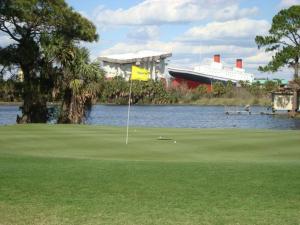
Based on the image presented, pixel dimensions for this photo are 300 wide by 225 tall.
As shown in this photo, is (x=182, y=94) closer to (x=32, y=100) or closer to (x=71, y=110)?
(x=71, y=110)

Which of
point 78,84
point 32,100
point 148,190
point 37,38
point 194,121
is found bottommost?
point 194,121

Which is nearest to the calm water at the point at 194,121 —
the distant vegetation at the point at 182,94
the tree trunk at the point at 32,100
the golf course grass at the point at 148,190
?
the tree trunk at the point at 32,100

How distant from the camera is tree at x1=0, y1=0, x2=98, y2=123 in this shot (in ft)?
124

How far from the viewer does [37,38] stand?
38.7 meters

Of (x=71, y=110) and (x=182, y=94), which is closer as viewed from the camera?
(x=71, y=110)

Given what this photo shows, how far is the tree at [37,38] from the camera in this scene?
37.7m

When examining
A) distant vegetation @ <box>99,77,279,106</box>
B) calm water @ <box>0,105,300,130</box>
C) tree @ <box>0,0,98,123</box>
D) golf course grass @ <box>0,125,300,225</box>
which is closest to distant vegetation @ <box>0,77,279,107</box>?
distant vegetation @ <box>99,77,279,106</box>

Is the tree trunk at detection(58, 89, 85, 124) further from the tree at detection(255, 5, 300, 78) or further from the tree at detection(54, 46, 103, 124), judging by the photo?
the tree at detection(255, 5, 300, 78)

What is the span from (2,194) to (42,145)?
35.3 feet

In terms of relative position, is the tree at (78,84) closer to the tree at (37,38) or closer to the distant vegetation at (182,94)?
the tree at (37,38)

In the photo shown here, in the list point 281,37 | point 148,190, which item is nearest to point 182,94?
point 281,37

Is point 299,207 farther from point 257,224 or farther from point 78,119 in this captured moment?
point 78,119

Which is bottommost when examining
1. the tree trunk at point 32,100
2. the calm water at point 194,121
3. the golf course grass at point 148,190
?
the calm water at point 194,121

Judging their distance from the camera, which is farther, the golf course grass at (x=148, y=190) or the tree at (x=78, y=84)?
the tree at (x=78, y=84)
